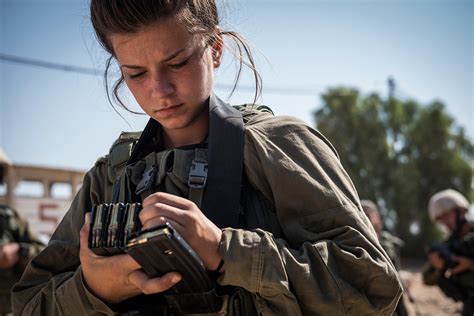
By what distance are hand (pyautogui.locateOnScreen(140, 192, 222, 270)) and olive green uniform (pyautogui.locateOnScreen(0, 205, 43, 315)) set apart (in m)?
4.95

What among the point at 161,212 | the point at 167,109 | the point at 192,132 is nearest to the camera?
the point at 161,212

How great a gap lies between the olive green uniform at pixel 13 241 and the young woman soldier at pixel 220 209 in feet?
14.4

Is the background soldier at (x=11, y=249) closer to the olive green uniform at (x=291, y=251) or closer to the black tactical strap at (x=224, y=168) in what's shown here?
the olive green uniform at (x=291, y=251)

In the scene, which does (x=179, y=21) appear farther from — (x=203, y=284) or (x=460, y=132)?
(x=460, y=132)

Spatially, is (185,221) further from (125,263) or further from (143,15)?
(143,15)

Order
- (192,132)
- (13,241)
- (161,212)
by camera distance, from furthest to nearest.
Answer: (13,241)
(192,132)
(161,212)

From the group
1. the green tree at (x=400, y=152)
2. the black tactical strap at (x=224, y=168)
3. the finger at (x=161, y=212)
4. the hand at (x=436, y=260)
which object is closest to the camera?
the finger at (x=161, y=212)

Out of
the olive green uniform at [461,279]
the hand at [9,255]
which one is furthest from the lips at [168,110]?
the olive green uniform at [461,279]

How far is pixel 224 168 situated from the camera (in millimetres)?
1593

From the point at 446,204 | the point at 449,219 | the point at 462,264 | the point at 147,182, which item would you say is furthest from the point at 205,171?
the point at 449,219

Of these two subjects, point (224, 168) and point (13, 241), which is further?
point (13, 241)

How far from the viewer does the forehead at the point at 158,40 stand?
1.60 metres

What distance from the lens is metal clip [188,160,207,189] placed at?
1580 mm

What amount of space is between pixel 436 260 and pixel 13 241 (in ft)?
16.2
